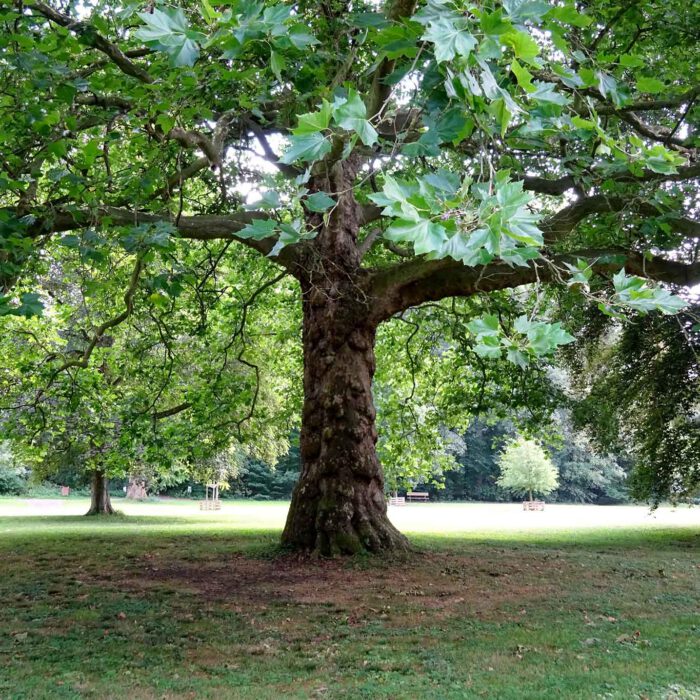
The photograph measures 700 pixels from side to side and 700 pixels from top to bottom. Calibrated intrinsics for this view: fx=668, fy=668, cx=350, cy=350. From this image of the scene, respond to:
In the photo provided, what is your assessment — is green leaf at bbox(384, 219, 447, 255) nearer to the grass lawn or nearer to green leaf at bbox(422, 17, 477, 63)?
green leaf at bbox(422, 17, 477, 63)

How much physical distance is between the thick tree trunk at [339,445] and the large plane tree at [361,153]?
0.03m

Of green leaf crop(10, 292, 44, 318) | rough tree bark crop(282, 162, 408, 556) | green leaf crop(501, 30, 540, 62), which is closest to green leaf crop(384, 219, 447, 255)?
green leaf crop(501, 30, 540, 62)

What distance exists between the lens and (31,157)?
7262 millimetres

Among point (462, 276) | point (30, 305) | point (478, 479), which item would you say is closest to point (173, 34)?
point (30, 305)

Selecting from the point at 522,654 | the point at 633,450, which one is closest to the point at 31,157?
the point at 522,654

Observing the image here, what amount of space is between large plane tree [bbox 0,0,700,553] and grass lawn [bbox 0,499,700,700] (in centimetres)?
172

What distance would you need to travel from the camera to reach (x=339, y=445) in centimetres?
964

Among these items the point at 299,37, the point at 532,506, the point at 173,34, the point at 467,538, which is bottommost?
the point at 532,506

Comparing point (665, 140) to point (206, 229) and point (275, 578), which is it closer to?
point (206, 229)

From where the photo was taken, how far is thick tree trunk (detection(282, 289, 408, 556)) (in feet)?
30.9

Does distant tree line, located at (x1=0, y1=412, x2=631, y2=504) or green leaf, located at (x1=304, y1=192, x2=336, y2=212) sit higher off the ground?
green leaf, located at (x1=304, y1=192, x2=336, y2=212)

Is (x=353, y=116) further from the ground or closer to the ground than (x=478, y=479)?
further from the ground

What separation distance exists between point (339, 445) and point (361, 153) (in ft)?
19.9

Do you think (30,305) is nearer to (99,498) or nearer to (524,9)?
(524,9)
